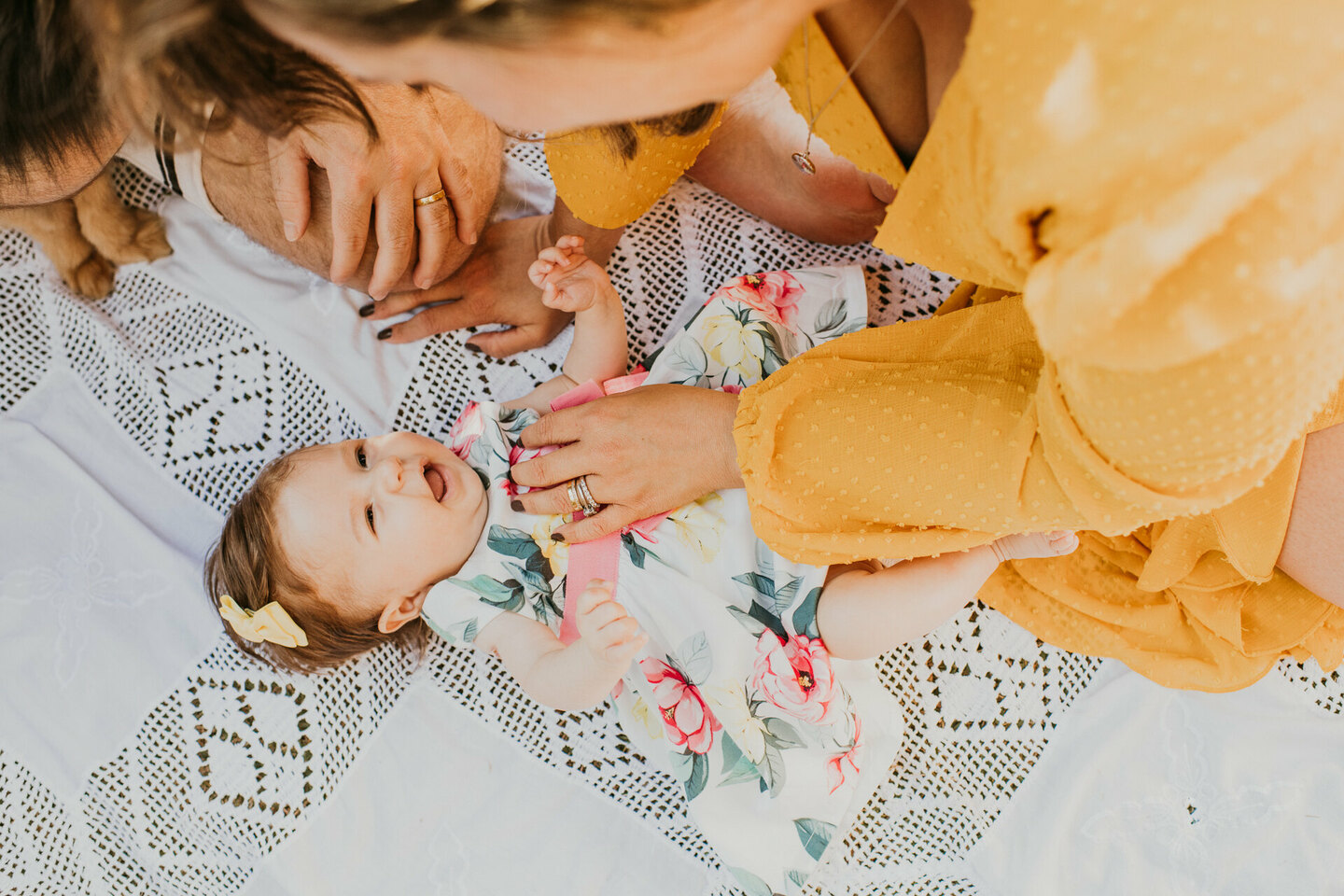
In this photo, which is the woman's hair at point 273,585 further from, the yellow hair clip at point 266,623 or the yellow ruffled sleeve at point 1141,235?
the yellow ruffled sleeve at point 1141,235

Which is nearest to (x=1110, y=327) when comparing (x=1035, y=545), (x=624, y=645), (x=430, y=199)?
(x=1035, y=545)

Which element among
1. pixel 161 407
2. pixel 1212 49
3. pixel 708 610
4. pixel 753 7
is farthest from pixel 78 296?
pixel 1212 49

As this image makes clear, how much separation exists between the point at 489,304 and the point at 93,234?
693 mm

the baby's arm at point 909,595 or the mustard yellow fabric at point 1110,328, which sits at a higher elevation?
the mustard yellow fabric at point 1110,328

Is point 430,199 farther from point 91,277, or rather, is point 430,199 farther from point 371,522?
point 91,277

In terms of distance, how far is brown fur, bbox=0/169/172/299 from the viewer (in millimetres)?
1379

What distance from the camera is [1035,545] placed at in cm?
106

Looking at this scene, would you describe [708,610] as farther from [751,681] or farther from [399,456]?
[399,456]

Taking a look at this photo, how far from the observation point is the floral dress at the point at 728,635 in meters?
1.13

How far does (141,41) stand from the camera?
523mm

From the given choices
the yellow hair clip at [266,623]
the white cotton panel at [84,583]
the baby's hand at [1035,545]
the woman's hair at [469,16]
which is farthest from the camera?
the white cotton panel at [84,583]

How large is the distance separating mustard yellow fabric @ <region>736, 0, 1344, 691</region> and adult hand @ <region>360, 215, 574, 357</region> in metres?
0.58

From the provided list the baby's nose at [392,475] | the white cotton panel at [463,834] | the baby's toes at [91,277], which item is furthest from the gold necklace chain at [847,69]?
the baby's toes at [91,277]

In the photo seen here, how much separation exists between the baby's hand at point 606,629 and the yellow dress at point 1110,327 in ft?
0.80
